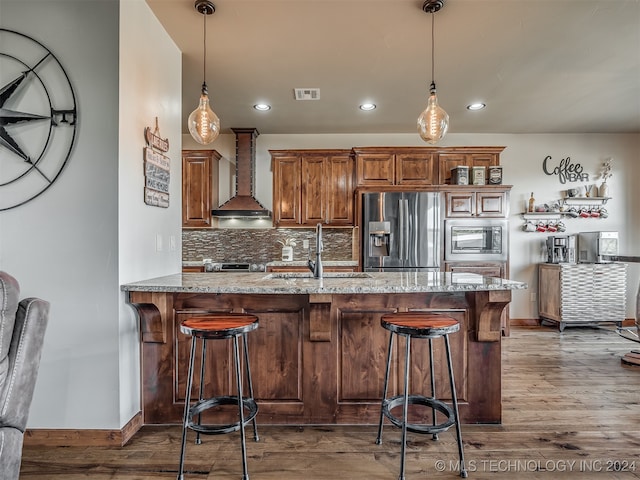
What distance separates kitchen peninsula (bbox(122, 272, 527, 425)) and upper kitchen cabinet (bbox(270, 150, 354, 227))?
2.64m

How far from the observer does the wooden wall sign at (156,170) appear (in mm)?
2266

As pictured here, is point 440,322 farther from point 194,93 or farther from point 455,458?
point 194,93

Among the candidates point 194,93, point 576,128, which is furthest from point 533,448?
point 576,128

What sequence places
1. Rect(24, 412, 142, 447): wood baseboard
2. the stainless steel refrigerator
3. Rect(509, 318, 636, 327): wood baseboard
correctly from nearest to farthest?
Rect(24, 412, 142, 447): wood baseboard < the stainless steel refrigerator < Rect(509, 318, 636, 327): wood baseboard

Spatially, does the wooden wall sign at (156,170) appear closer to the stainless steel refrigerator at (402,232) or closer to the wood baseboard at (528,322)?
the stainless steel refrigerator at (402,232)

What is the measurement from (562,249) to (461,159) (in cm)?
188

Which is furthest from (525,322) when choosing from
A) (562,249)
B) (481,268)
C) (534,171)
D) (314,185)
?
(314,185)

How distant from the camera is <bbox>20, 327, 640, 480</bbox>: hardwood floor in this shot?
1.77 metres

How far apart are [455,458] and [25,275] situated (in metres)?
2.53

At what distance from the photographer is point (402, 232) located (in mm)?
4457

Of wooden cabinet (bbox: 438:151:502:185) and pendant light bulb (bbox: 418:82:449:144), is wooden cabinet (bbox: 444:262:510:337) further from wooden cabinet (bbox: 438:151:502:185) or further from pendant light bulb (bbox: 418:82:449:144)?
pendant light bulb (bbox: 418:82:449:144)

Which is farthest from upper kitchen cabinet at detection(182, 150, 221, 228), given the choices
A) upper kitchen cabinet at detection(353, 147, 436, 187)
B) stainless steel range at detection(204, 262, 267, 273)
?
upper kitchen cabinet at detection(353, 147, 436, 187)

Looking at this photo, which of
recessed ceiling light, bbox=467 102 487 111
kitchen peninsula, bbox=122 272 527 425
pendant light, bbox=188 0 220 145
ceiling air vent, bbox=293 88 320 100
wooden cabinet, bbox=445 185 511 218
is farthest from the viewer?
wooden cabinet, bbox=445 185 511 218

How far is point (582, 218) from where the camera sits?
509 centimetres
